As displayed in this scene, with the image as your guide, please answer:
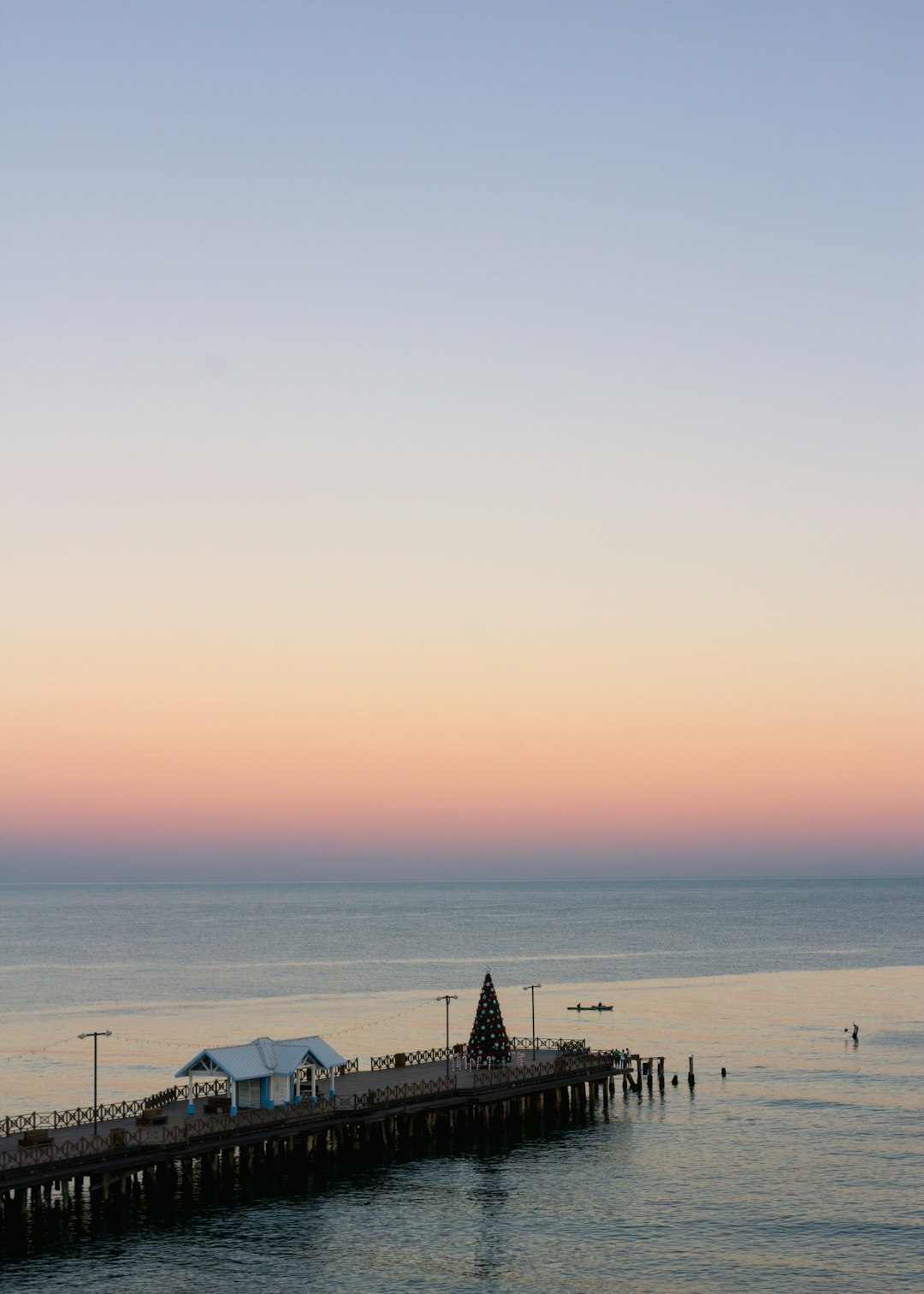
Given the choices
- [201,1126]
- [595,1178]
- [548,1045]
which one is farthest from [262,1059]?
[548,1045]

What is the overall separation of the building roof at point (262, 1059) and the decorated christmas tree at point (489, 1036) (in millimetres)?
13298

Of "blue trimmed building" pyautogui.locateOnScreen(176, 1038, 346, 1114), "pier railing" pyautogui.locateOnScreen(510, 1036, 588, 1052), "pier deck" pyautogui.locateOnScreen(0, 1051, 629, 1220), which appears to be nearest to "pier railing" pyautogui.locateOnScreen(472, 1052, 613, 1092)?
"pier deck" pyautogui.locateOnScreen(0, 1051, 629, 1220)

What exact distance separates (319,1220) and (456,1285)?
34.5ft

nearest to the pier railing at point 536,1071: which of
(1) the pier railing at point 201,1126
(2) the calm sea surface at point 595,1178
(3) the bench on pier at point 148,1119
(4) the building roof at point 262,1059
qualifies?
(1) the pier railing at point 201,1126

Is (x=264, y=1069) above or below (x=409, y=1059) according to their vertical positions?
above

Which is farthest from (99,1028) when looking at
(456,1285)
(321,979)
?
(456,1285)

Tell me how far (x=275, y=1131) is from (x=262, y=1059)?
4859 millimetres

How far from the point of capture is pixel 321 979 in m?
172

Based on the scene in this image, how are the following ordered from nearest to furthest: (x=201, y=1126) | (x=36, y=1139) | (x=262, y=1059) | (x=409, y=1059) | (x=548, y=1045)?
(x=36, y=1139)
(x=201, y=1126)
(x=262, y=1059)
(x=409, y=1059)
(x=548, y=1045)

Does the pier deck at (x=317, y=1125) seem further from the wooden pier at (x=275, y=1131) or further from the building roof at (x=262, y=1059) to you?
the building roof at (x=262, y=1059)

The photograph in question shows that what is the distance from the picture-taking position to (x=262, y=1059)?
74562 mm

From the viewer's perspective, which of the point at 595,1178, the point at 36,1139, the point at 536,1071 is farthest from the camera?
the point at 536,1071

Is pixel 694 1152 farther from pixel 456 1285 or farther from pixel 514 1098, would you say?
pixel 456 1285

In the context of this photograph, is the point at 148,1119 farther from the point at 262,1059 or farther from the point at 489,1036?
the point at 489,1036
